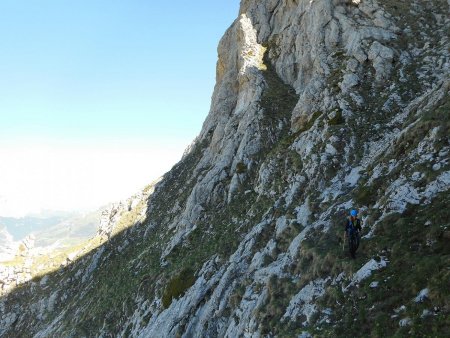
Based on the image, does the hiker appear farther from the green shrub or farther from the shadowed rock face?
the green shrub

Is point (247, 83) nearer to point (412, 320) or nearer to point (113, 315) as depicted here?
point (113, 315)

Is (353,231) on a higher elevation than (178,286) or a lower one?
higher

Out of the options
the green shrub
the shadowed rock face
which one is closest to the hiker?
the shadowed rock face

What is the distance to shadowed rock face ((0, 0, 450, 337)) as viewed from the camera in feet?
57.0

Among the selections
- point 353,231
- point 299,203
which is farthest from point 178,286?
point 353,231

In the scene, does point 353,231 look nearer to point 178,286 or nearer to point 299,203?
point 299,203

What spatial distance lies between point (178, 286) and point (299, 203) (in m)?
14.9

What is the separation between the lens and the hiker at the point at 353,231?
60.6 ft

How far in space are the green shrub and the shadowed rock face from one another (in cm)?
14

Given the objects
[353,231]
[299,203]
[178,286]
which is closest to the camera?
[353,231]

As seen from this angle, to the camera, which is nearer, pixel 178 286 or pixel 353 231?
pixel 353 231

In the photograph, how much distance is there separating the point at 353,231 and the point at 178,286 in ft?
69.9

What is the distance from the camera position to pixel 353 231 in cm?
1856

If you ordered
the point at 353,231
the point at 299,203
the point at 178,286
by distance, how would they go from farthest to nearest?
the point at 178,286, the point at 299,203, the point at 353,231
